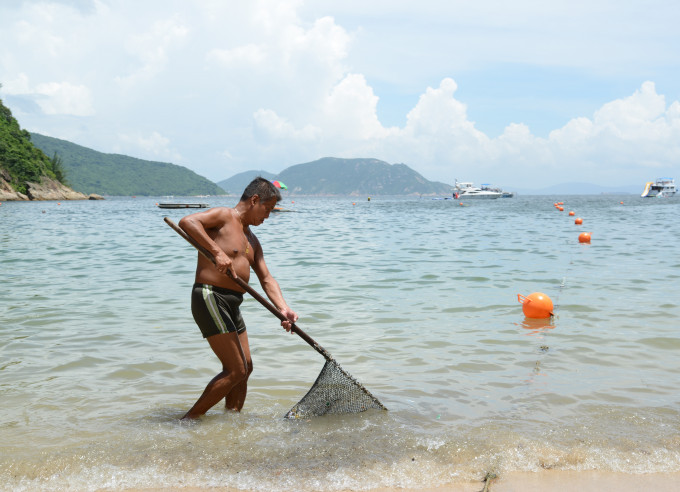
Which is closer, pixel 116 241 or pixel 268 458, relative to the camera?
pixel 268 458

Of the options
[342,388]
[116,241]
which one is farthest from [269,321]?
[116,241]

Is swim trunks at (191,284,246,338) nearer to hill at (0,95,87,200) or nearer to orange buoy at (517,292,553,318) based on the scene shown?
orange buoy at (517,292,553,318)

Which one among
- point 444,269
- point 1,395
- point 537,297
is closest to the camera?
point 1,395

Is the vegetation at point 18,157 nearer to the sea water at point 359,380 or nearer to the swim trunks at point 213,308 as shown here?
the sea water at point 359,380

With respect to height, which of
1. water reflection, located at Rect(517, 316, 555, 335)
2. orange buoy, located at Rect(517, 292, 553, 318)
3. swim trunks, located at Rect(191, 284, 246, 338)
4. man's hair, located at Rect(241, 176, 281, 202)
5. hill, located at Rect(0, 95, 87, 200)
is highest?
hill, located at Rect(0, 95, 87, 200)

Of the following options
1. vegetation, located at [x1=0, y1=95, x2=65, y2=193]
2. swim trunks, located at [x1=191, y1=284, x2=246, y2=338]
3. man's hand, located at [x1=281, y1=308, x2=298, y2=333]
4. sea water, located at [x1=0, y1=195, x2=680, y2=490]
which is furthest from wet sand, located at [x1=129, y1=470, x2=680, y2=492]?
vegetation, located at [x1=0, y1=95, x2=65, y2=193]

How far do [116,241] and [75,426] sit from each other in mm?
19519

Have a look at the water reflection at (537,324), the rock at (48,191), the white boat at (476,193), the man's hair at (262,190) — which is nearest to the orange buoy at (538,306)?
the water reflection at (537,324)

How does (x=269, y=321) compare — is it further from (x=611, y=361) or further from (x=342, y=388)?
(x=611, y=361)

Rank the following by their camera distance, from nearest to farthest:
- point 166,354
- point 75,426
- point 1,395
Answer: point 75,426, point 1,395, point 166,354

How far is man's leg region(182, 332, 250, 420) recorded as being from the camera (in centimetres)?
439

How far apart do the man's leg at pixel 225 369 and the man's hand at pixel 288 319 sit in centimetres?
40

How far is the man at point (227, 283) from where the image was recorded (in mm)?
4285

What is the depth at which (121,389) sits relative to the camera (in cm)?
566
